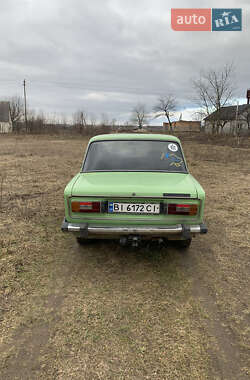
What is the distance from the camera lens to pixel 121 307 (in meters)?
2.76

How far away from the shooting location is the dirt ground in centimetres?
208

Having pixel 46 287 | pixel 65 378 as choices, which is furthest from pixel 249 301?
pixel 46 287

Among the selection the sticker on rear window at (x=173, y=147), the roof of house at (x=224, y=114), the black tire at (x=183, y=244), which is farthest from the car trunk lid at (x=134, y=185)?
the roof of house at (x=224, y=114)

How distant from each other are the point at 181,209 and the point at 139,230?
0.56 m

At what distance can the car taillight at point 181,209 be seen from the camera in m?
3.11

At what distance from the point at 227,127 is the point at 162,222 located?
66206mm

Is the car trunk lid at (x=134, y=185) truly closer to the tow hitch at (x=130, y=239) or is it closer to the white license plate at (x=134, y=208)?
the white license plate at (x=134, y=208)

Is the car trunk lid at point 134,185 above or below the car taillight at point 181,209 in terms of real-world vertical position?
above

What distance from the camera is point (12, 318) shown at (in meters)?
2.59

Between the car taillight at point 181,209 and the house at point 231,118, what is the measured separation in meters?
39.9

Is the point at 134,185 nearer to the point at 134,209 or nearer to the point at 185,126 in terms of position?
the point at 134,209

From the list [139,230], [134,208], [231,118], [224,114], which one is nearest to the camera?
[139,230]

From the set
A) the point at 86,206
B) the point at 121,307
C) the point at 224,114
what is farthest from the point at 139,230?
the point at 224,114

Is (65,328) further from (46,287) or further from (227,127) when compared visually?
(227,127)
